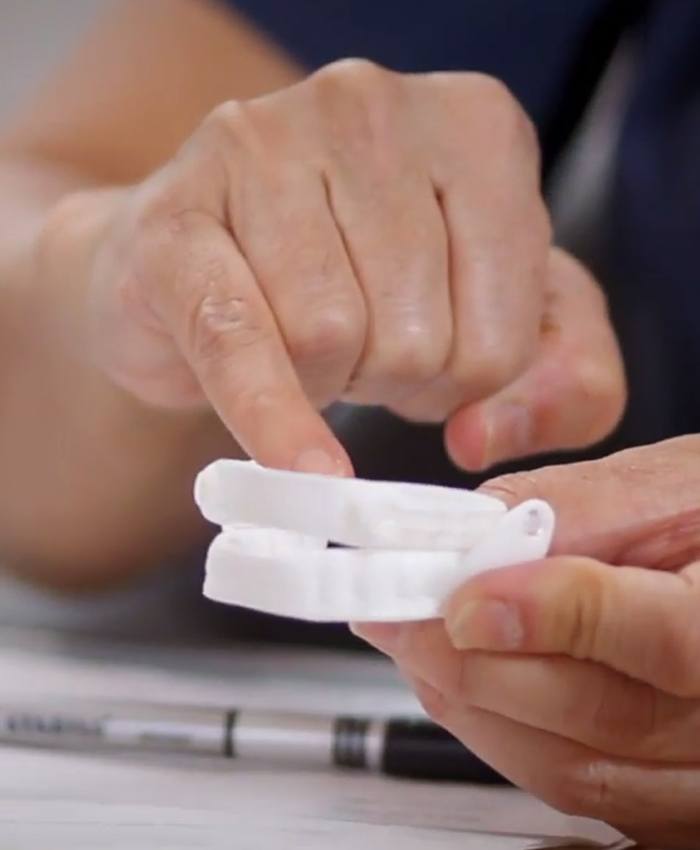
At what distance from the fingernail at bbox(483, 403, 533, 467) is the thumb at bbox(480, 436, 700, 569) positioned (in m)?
0.08

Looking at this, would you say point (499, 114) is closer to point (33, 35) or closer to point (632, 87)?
point (632, 87)

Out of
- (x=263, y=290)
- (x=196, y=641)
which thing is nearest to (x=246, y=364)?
(x=263, y=290)

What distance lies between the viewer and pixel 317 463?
27cm

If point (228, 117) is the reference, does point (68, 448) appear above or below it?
below

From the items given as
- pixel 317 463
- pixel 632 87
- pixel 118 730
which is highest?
pixel 632 87

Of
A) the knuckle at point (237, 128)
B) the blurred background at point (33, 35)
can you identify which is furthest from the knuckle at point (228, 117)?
the blurred background at point (33, 35)

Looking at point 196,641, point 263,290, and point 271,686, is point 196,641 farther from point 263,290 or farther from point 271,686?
point 263,290

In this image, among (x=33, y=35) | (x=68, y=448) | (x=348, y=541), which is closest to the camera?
(x=348, y=541)

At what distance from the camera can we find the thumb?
10.3 inches

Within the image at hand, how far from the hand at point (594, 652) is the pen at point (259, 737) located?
6 cm

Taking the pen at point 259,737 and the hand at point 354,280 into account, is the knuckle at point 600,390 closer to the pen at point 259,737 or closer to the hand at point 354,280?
the hand at point 354,280

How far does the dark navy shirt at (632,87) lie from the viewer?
0.56 meters

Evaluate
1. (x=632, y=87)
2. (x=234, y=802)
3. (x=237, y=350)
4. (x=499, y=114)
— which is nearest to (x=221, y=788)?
(x=234, y=802)

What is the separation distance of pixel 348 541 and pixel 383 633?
0.04 metres
